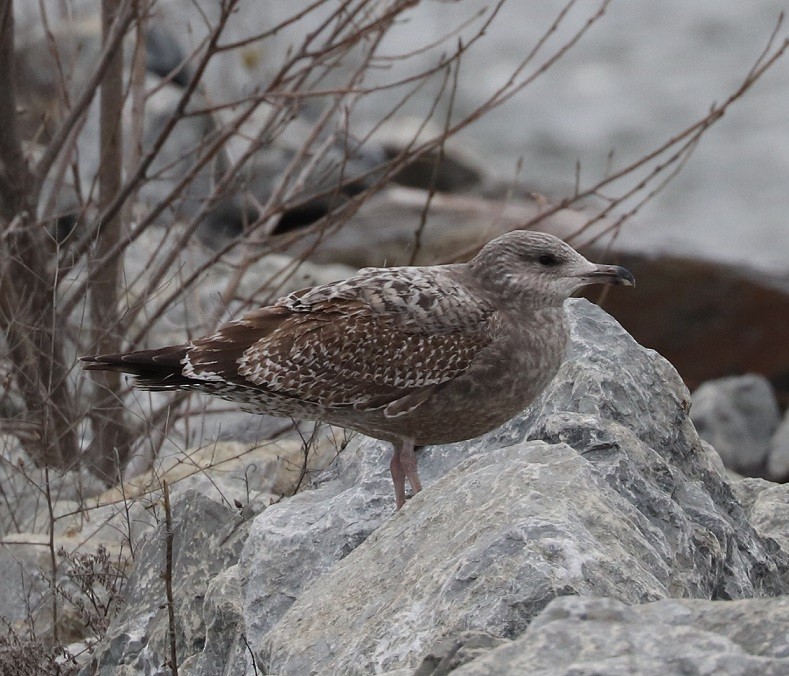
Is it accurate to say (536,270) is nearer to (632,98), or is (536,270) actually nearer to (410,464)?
(410,464)

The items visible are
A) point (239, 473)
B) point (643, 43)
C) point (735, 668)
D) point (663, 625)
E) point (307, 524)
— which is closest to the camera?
point (735, 668)

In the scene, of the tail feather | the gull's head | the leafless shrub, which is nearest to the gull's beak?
the gull's head

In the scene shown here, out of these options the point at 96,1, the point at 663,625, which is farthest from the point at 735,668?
the point at 96,1

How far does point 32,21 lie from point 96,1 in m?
2.72

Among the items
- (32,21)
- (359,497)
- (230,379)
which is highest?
(32,21)

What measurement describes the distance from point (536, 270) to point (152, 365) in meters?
1.43

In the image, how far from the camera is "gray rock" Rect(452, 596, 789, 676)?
2.78 m

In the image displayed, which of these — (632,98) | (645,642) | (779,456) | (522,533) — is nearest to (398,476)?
(522,533)

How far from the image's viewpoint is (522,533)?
370 centimetres

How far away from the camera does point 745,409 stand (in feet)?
39.9

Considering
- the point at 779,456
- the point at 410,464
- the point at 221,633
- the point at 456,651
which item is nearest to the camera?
the point at 456,651

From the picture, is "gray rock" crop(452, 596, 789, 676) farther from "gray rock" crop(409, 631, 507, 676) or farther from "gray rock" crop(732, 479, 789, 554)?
"gray rock" crop(732, 479, 789, 554)

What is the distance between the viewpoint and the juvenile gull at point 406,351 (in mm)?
5055

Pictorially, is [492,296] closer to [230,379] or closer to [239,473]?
[230,379]
